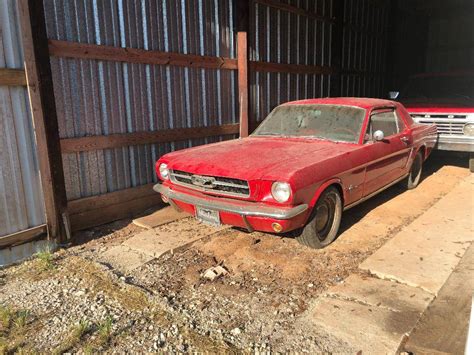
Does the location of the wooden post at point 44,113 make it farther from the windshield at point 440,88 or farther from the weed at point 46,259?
the windshield at point 440,88

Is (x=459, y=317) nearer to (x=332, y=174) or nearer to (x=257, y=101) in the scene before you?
(x=332, y=174)

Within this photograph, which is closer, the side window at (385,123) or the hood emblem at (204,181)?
the hood emblem at (204,181)

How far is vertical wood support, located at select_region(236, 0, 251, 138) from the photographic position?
6937 mm

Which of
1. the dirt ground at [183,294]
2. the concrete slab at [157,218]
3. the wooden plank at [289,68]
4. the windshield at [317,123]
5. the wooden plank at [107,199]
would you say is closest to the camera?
the dirt ground at [183,294]

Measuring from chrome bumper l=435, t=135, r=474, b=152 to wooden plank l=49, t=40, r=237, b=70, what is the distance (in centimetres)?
403

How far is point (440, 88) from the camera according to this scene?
875 cm

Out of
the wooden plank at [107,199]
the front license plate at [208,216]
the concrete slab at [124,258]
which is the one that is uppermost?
the front license plate at [208,216]

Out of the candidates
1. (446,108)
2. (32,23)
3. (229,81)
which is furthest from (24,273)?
(446,108)

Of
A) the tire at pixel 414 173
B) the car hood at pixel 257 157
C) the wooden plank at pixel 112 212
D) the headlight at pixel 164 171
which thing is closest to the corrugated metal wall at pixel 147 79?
the wooden plank at pixel 112 212

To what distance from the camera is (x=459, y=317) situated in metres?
2.90

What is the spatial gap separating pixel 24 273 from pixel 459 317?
3.88 meters

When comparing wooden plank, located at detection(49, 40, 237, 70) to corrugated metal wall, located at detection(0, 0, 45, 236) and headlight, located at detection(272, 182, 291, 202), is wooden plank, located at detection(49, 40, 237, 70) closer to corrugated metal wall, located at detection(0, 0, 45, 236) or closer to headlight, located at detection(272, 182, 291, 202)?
corrugated metal wall, located at detection(0, 0, 45, 236)

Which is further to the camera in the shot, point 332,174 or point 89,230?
point 89,230

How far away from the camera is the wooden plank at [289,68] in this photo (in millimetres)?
7606
